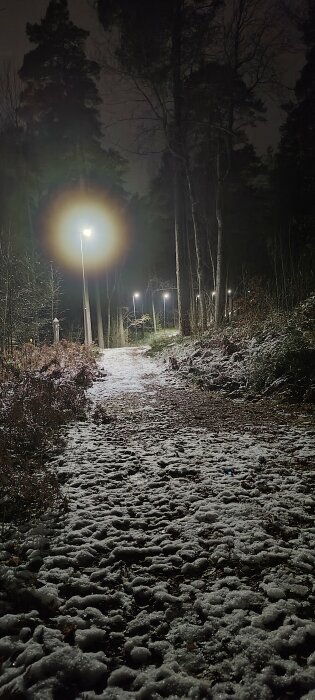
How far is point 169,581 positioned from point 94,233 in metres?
24.5

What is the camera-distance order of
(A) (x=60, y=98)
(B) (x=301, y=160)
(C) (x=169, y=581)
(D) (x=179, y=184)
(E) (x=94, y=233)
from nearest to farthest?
(C) (x=169, y=581)
(D) (x=179, y=184)
(B) (x=301, y=160)
(A) (x=60, y=98)
(E) (x=94, y=233)

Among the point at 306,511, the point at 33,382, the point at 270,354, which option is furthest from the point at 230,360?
the point at 306,511

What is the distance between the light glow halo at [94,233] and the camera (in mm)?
24734

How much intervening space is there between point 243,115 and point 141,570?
1638 cm

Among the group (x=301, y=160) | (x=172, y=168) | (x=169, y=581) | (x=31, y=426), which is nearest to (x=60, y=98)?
(x=172, y=168)

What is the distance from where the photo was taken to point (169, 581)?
2549 mm

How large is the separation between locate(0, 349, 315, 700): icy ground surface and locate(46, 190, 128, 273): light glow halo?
2121 centimetres

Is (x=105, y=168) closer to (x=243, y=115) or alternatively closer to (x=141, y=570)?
(x=243, y=115)

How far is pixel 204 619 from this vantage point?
86.5 inches

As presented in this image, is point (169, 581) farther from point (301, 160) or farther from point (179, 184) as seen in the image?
point (301, 160)

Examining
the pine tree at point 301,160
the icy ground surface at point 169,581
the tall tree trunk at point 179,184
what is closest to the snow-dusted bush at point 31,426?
the icy ground surface at point 169,581

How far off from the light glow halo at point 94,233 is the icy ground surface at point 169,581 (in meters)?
21.2

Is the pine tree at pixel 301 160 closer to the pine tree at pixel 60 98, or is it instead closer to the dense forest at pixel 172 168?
the dense forest at pixel 172 168

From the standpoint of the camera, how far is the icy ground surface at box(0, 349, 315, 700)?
6.01 feet
